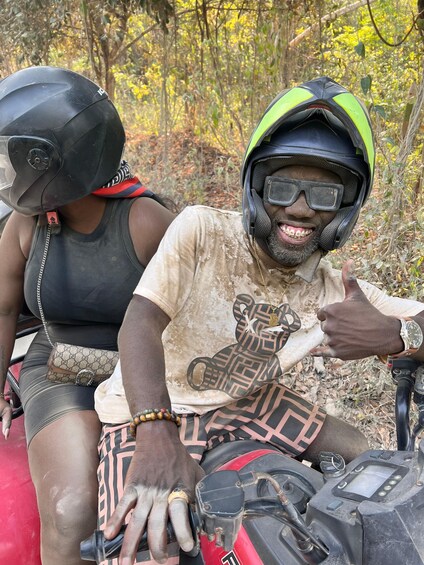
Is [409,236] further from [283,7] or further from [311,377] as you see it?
[283,7]

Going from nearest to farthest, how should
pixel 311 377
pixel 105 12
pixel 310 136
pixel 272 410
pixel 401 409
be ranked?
pixel 401 409, pixel 310 136, pixel 272 410, pixel 311 377, pixel 105 12

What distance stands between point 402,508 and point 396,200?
350 cm

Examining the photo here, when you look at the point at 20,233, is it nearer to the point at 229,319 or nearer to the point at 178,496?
the point at 229,319

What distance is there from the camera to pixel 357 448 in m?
1.92

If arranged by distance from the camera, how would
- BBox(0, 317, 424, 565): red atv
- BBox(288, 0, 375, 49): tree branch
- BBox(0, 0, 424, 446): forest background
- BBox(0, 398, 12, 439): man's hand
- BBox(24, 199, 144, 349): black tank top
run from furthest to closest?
1. BBox(288, 0, 375, 49): tree branch
2. BBox(0, 0, 424, 446): forest background
3. BBox(24, 199, 144, 349): black tank top
4. BBox(0, 398, 12, 439): man's hand
5. BBox(0, 317, 424, 565): red atv

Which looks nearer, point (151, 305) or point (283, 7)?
point (151, 305)

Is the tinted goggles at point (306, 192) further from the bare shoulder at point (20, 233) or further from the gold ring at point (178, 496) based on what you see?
the bare shoulder at point (20, 233)

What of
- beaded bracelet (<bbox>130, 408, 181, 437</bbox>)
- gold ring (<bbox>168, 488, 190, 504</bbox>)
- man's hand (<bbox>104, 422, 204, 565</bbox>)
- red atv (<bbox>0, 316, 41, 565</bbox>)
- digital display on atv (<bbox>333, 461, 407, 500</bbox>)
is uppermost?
digital display on atv (<bbox>333, 461, 407, 500</bbox>)

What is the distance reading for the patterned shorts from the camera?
5.42 ft

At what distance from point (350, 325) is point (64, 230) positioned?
1291 millimetres

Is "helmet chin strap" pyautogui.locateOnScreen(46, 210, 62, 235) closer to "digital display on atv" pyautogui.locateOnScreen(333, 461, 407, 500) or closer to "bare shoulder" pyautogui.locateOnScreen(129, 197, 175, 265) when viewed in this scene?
"bare shoulder" pyautogui.locateOnScreen(129, 197, 175, 265)

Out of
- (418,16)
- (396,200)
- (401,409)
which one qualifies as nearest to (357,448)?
(401,409)

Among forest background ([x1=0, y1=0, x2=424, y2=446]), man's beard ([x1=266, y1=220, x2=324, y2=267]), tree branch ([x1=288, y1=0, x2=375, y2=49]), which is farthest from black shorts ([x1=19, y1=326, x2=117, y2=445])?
tree branch ([x1=288, y1=0, x2=375, y2=49])

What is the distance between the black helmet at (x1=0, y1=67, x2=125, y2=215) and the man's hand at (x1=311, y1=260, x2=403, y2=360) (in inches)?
45.4
